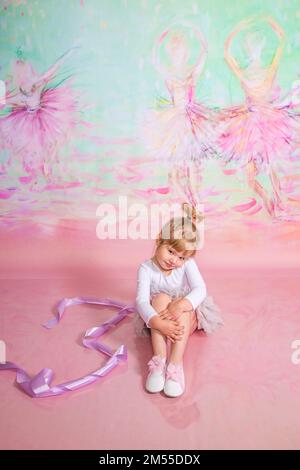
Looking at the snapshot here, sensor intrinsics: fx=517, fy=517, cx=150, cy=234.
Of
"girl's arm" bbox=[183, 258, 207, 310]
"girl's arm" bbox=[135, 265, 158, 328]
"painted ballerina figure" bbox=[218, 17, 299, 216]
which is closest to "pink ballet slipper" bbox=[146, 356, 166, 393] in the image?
"girl's arm" bbox=[135, 265, 158, 328]

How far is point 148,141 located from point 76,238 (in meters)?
0.72

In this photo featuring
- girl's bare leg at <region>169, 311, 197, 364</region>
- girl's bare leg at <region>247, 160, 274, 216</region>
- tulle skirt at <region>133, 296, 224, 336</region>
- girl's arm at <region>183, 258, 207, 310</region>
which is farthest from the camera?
girl's bare leg at <region>247, 160, 274, 216</region>

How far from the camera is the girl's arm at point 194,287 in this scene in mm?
1987

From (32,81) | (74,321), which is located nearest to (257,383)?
(74,321)

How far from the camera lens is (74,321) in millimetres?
2377

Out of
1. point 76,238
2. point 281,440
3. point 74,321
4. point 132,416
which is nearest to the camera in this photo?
point 281,440

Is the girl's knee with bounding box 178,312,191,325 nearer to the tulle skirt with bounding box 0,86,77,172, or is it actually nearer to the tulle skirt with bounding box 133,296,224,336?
the tulle skirt with bounding box 133,296,224,336

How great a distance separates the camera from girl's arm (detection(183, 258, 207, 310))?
6.52 feet

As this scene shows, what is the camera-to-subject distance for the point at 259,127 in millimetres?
2996

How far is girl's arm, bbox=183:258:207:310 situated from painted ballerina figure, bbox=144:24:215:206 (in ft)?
3.49

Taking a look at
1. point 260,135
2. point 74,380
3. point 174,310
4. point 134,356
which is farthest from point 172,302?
point 260,135

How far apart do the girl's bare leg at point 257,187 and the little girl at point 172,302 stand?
3.52 ft

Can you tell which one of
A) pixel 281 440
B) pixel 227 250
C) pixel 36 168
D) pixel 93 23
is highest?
pixel 93 23

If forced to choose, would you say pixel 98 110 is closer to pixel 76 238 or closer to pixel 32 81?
pixel 32 81
